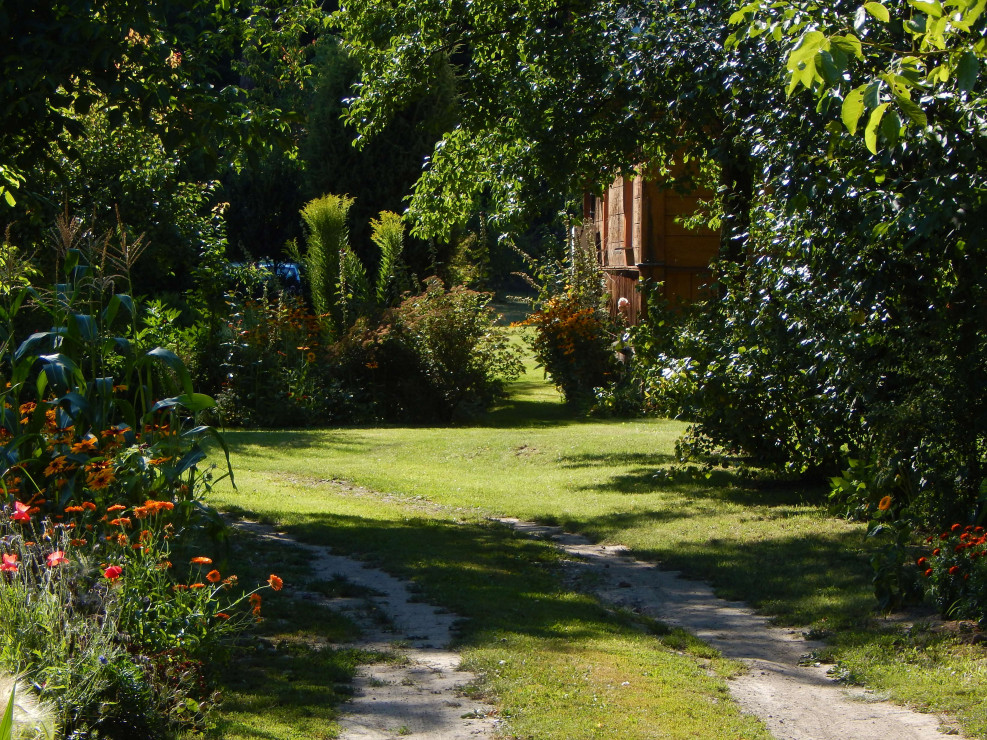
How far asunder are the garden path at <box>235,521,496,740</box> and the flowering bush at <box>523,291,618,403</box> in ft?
35.8

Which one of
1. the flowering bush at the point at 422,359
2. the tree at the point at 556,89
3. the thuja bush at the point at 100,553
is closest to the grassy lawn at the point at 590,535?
the thuja bush at the point at 100,553

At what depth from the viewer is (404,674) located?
16.3ft

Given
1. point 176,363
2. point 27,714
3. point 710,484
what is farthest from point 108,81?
point 710,484

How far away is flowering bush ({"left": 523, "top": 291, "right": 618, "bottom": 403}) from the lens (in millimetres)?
17562

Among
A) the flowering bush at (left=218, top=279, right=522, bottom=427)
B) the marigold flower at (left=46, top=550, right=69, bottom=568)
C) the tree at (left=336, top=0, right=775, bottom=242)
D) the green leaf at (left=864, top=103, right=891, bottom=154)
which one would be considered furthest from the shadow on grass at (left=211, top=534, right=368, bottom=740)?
the flowering bush at (left=218, top=279, right=522, bottom=427)

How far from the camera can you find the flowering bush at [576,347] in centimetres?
1756

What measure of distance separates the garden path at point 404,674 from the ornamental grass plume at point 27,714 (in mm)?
1236

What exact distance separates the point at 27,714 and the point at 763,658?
12.6 ft

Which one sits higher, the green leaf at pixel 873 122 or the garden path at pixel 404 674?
the green leaf at pixel 873 122

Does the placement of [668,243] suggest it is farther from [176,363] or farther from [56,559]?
[56,559]

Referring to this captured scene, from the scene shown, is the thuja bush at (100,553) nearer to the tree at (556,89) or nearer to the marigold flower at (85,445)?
the marigold flower at (85,445)

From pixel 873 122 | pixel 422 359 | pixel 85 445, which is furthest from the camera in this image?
pixel 422 359

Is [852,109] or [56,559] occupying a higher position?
[852,109]

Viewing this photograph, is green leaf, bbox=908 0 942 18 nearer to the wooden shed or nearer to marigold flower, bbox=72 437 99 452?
marigold flower, bbox=72 437 99 452
